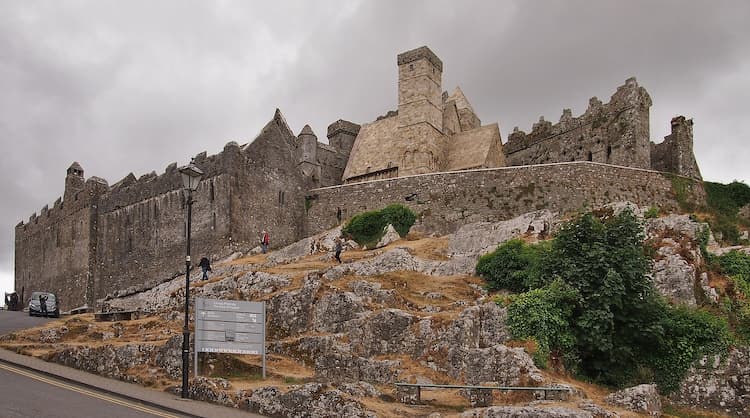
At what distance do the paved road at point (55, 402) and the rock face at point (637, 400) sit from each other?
1023 centimetres

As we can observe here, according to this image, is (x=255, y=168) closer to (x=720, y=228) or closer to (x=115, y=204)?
(x=115, y=204)

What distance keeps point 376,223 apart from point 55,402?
21.8 m

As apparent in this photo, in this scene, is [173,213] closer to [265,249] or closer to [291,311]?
[265,249]

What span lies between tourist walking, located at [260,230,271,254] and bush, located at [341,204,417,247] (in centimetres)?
410

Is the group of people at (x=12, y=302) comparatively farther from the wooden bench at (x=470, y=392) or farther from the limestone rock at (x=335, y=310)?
the wooden bench at (x=470, y=392)

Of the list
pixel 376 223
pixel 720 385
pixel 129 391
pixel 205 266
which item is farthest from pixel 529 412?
pixel 376 223

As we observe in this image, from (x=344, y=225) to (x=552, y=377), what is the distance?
770 inches

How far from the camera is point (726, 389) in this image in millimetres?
22344

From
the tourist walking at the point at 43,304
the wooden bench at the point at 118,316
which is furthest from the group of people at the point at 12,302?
the wooden bench at the point at 118,316

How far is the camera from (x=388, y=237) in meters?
37.2

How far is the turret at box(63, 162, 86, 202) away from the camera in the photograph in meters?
52.3

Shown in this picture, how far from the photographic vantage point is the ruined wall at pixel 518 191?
38.7m

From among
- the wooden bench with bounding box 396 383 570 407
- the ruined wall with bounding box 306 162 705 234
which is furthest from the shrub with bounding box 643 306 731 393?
the ruined wall with bounding box 306 162 705 234

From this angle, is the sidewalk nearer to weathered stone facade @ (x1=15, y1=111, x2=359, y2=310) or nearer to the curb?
the curb
